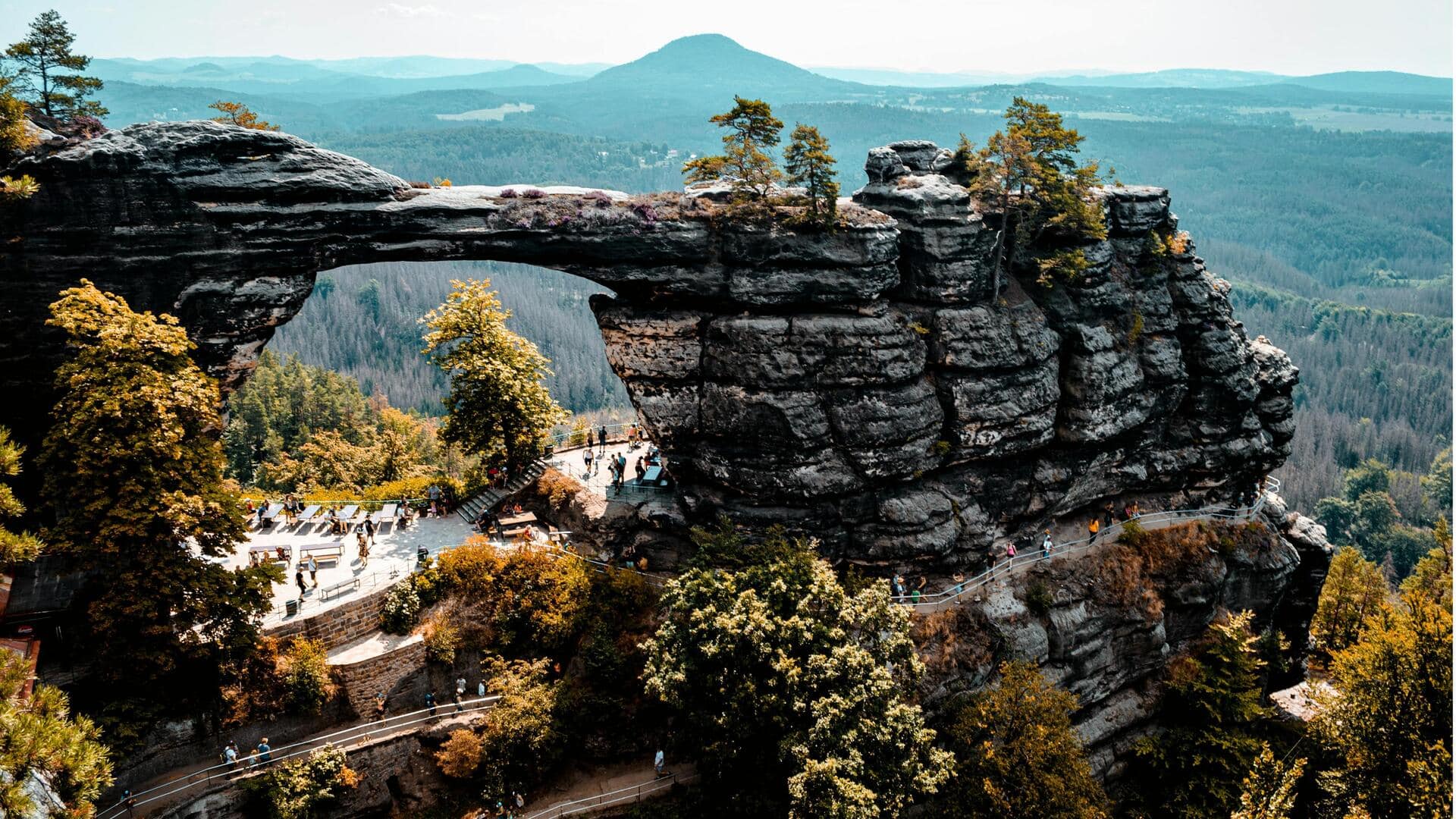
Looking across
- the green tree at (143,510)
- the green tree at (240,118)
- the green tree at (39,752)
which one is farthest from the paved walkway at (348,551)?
the green tree at (240,118)

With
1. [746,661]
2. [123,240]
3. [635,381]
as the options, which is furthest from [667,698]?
[123,240]

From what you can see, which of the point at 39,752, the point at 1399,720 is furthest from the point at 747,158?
the point at 1399,720

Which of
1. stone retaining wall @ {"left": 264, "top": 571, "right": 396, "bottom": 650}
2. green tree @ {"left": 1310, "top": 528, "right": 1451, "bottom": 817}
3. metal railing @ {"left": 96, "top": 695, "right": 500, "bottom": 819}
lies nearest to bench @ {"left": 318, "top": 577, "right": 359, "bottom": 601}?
stone retaining wall @ {"left": 264, "top": 571, "right": 396, "bottom": 650}

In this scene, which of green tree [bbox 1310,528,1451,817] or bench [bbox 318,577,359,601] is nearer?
green tree [bbox 1310,528,1451,817]

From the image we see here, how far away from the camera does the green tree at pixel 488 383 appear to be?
44.2 m

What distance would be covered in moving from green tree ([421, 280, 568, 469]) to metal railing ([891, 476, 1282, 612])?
2039 centimetres

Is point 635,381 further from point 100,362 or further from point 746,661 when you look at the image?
point 100,362

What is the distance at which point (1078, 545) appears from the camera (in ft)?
153

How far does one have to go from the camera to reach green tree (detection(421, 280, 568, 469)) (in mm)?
44250

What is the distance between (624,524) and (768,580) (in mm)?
9971

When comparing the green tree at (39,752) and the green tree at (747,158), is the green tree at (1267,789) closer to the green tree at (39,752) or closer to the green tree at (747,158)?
the green tree at (747,158)

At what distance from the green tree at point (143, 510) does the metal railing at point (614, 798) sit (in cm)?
1344

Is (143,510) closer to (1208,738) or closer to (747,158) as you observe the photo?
(747,158)

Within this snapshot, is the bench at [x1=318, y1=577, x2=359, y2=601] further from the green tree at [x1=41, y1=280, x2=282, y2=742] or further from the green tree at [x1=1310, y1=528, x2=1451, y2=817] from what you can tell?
the green tree at [x1=1310, y1=528, x2=1451, y2=817]
